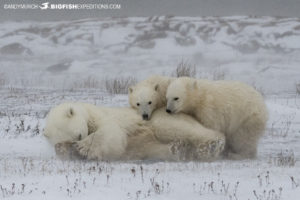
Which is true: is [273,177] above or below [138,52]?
below

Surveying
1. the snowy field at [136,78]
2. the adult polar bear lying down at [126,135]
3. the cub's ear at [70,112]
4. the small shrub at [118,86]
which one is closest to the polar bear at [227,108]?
the adult polar bear lying down at [126,135]

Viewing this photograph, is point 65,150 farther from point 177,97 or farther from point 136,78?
point 136,78

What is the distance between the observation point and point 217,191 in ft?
16.4

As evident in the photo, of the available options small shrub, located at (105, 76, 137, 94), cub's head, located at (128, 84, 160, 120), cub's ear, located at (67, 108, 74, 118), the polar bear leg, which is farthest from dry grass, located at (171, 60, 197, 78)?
cub's ear, located at (67, 108, 74, 118)

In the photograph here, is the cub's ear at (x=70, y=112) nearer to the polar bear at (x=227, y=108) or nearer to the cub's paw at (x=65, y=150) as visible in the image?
the cub's paw at (x=65, y=150)

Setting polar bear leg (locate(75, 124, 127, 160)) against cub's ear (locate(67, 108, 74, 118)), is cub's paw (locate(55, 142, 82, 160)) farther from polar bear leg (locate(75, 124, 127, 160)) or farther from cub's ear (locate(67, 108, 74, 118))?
cub's ear (locate(67, 108, 74, 118))

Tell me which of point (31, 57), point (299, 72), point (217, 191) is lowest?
point (217, 191)

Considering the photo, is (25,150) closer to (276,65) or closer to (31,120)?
(31,120)

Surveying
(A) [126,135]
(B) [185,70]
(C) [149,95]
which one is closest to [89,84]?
(B) [185,70]

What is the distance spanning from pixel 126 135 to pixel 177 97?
0.84 meters

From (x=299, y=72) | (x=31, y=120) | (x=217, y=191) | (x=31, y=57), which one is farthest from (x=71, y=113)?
(x=31, y=57)

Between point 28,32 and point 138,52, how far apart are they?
9431 mm

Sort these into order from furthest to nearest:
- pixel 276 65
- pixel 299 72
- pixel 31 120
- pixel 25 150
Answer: pixel 276 65 → pixel 299 72 → pixel 31 120 → pixel 25 150

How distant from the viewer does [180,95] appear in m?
7.20
